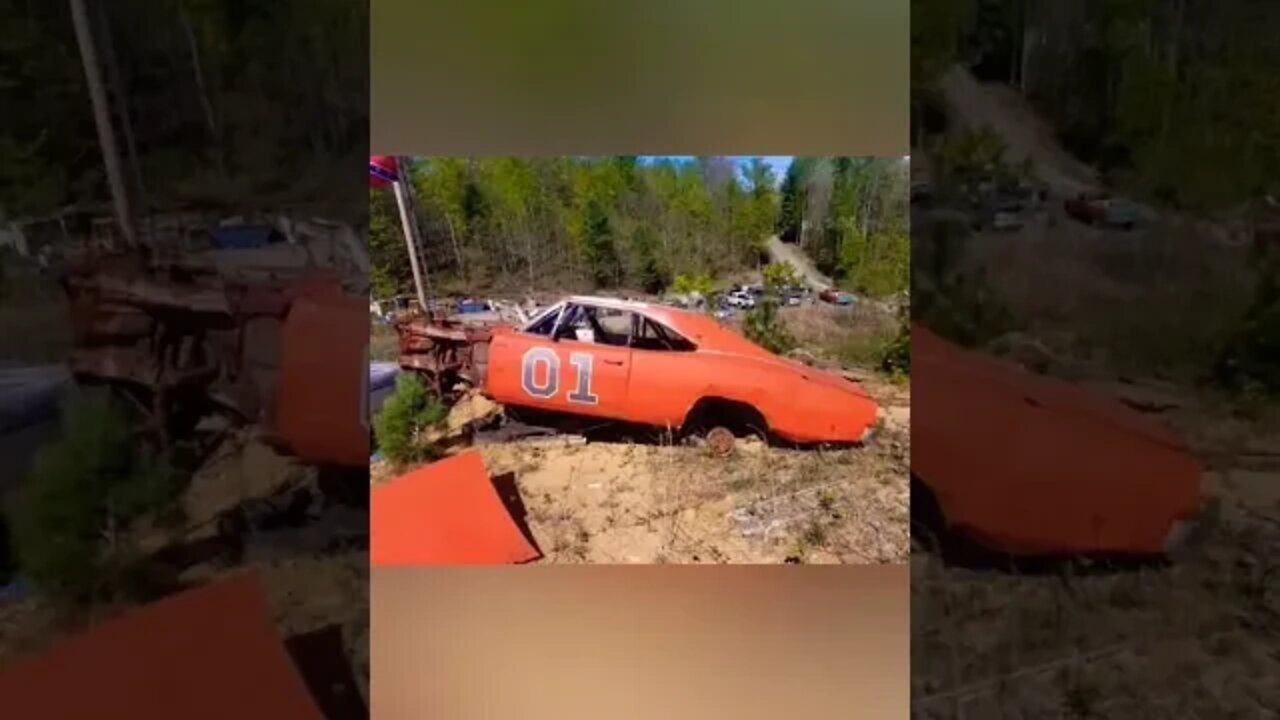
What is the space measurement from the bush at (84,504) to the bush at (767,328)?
54.4 inches

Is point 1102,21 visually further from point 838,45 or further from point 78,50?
point 78,50

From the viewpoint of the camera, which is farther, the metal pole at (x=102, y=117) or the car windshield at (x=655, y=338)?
the car windshield at (x=655, y=338)

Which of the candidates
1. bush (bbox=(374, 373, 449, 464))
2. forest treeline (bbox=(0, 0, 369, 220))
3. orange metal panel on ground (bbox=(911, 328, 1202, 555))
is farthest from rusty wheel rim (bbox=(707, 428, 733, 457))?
forest treeline (bbox=(0, 0, 369, 220))

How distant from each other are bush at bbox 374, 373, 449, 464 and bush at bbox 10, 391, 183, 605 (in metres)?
0.51

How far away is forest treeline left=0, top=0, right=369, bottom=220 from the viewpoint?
2.16 metres

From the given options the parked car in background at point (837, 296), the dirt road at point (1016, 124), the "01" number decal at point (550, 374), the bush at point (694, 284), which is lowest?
the "01" number decal at point (550, 374)

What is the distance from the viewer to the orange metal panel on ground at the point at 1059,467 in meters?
2.21

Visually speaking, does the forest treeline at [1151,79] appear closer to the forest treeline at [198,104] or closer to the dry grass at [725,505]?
the dry grass at [725,505]

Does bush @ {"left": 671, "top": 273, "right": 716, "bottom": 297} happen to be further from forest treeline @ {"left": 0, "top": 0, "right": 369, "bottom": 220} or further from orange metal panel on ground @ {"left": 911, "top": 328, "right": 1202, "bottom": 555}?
forest treeline @ {"left": 0, "top": 0, "right": 369, "bottom": 220}

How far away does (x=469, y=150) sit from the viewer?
88.7 inches

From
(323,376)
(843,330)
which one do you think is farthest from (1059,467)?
(323,376)

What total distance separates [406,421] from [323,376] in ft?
0.70

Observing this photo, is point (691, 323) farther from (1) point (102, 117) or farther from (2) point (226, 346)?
(1) point (102, 117)

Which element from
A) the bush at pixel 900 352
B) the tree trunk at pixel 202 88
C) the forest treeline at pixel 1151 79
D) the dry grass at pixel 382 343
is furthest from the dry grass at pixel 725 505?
the tree trunk at pixel 202 88
